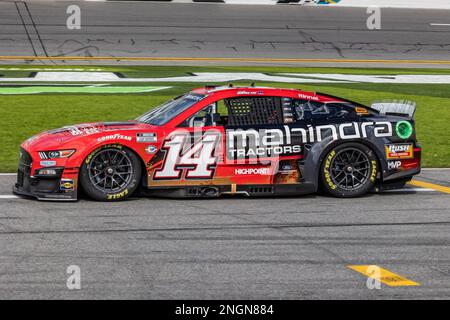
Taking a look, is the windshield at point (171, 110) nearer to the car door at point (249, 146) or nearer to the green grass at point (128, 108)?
the car door at point (249, 146)

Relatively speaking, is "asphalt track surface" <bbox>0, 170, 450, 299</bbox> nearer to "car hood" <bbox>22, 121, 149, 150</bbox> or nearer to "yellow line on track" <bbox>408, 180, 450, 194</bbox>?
"yellow line on track" <bbox>408, 180, 450, 194</bbox>

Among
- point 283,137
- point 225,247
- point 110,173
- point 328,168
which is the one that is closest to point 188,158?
point 110,173

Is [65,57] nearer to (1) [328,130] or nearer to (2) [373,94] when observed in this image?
(2) [373,94]

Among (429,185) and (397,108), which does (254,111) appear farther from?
(429,185)

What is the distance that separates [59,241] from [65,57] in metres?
26.1

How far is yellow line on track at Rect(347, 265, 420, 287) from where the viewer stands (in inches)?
263

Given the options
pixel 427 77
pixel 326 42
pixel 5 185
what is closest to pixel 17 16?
pixel 326 42

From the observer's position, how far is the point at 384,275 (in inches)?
272

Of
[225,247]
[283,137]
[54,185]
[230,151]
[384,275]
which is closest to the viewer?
[384,275]

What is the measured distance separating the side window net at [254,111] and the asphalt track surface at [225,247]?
3.10 feet

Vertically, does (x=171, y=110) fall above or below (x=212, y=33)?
below

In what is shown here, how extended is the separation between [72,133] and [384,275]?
177 inches
